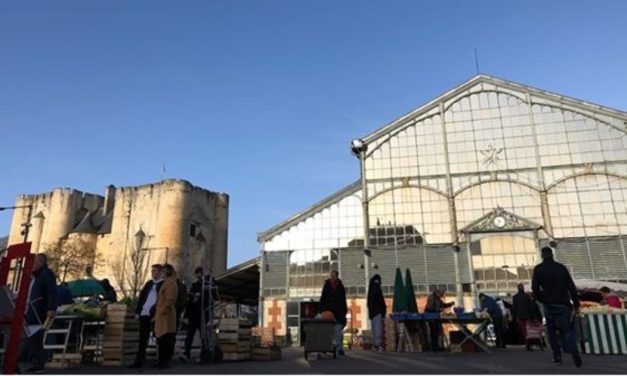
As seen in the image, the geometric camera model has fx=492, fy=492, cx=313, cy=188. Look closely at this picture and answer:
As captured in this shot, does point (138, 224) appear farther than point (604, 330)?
Yes

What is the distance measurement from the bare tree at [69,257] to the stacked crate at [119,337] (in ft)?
132

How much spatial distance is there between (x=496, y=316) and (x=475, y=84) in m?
13.5

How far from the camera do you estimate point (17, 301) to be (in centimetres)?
670

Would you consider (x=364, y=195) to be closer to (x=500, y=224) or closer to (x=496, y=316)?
(x=500, y=224)

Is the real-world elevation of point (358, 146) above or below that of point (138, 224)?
below

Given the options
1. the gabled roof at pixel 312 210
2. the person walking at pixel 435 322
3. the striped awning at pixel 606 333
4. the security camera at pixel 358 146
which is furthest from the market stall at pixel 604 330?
the security camera at pixel 358 146

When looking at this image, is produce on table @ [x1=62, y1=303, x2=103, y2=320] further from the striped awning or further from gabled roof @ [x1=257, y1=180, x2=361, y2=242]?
gabled roof @ [x1=257, y1=180, x2=361, y2=242]

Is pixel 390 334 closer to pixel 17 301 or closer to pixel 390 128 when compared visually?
pixel 17 301

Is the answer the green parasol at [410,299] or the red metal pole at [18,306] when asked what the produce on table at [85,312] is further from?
the green parasol at [410,299]

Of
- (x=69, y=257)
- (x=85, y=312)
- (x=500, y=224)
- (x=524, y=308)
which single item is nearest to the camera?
(x=85, y=312)

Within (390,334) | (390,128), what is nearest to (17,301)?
(390,334)

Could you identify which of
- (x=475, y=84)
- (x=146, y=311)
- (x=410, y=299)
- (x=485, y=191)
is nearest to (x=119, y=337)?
(x=146, y=311)

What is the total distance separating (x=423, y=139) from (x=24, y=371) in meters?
20.7

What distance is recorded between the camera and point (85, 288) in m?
15.2
